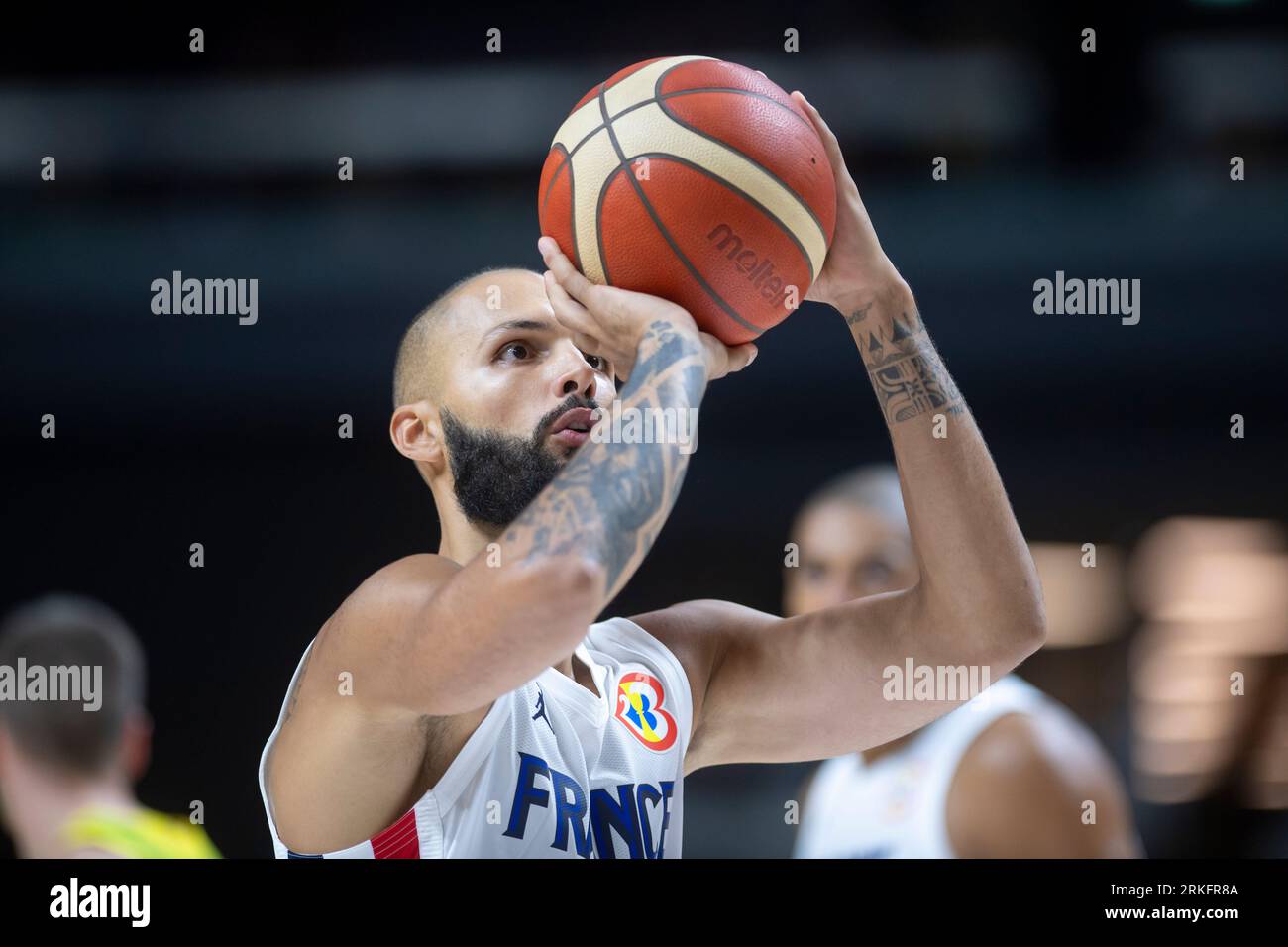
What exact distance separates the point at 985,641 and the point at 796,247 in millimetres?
763

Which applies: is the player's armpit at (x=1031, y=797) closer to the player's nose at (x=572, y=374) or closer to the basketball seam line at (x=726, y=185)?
the player's nose at (x=572, y=374)

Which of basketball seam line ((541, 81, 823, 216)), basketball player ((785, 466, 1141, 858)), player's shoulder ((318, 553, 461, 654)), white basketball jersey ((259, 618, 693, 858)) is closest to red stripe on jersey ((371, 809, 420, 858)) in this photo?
white basketball jersey ((259, 618, 693, 858))

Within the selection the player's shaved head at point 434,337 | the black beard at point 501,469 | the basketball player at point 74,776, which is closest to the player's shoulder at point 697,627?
the black beard at point 501,469

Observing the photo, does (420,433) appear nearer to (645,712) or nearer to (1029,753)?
(645,712)

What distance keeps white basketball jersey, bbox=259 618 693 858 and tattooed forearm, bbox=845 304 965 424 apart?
0.67 m

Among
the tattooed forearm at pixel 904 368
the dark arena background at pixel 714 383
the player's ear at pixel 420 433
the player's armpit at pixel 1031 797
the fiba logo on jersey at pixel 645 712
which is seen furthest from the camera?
the dark arena background at pixel 714 383

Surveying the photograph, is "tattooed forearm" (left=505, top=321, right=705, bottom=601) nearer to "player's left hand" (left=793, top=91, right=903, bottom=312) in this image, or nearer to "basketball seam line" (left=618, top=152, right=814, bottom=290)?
"basketball seam line" (left=618, top=152, right=814, bottom=290)

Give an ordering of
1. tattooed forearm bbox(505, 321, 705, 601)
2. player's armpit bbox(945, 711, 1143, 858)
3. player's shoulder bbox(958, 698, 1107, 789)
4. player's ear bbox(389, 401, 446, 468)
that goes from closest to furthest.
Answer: tattooed forearm bbox(505, 321, 705, 601)
player's ear bbox(389, 401, 446, 468)
player's armpit bbox(945, 711, 1143, 858)
player's shoulder bbox(958, 698, 1107, 789)

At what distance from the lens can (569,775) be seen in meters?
2.24

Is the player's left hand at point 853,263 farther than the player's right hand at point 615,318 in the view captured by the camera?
Yes

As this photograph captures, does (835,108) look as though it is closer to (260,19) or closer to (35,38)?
(260,19)

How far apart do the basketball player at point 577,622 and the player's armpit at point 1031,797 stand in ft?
1.94

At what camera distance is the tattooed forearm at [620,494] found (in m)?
1.62

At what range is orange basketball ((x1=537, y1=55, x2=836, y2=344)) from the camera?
6.51 feet
